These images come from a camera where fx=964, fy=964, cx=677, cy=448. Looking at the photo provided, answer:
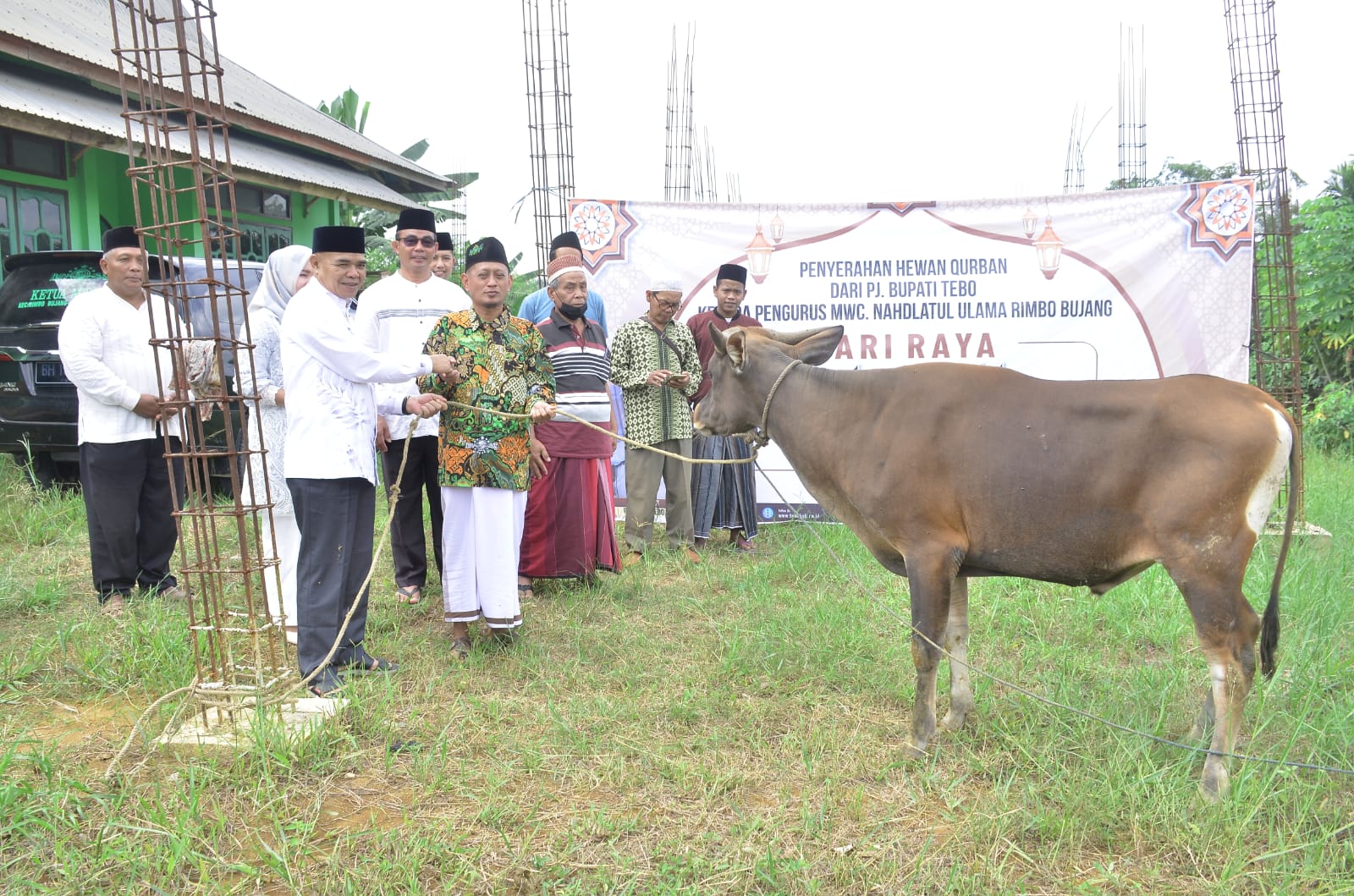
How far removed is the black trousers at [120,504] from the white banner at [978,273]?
4.00 m

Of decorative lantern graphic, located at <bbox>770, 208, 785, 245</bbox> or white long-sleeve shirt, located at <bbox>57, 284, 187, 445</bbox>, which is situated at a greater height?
decorative lantern graphic, located at <bbox>770, 208, 785, 245</bbox>

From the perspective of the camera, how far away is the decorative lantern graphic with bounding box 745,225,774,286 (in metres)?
8.50

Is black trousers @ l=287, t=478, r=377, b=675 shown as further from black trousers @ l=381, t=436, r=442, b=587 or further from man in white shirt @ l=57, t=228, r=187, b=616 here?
man in white shirt @ l=57, t=228, r=187, b=616

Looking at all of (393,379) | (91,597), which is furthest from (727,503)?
(91,597)

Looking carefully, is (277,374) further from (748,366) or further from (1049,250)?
(1049,250)

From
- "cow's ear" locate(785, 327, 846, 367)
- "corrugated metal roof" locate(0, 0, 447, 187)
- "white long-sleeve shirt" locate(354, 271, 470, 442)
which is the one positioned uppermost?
"corrugated metal roof" locate(0, 0, 447, 187)

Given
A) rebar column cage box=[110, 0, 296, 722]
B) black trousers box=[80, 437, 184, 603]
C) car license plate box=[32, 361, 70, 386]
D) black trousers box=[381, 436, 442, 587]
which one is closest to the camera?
rebar column cage box=[110, 0, 296, 722]

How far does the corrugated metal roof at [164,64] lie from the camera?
925 cm

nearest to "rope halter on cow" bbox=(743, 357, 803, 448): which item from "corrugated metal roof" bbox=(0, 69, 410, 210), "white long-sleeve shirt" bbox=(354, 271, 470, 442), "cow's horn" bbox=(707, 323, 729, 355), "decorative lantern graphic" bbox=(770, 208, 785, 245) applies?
"cow's horn" bbox=(707, 323, 729, 355)

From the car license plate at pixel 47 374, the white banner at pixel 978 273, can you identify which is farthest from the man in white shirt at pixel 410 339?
the car license plate at pixel 47 374

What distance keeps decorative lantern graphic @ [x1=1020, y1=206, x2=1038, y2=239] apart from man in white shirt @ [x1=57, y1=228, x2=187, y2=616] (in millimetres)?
6656

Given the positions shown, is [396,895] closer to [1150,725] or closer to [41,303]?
[1150,725]

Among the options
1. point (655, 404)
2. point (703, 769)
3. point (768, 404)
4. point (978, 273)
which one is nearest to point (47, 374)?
point (655, 404)

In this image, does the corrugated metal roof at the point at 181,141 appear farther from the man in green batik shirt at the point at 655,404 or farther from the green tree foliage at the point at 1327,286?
the green tree foliage at the point at 1327,286
